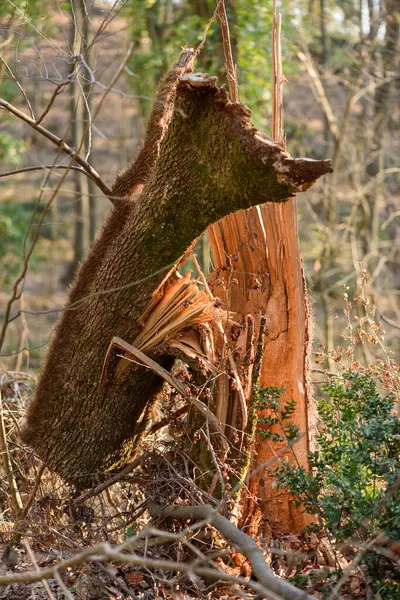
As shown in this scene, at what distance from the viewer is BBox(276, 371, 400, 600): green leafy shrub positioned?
3359 millimetres

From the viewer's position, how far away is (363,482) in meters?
3.71

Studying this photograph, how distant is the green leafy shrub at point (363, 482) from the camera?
11.0 ft

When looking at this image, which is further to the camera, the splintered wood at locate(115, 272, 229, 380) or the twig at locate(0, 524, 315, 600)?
the splintered wood at locate(115, 272, 229, 380)

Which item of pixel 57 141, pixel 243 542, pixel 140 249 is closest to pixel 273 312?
pixel 140 249

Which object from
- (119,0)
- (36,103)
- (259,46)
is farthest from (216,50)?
(36,103)

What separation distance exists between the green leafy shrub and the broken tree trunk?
107 cm

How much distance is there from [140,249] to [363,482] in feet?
5.58

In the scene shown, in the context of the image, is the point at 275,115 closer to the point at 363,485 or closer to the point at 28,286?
the point at 363,485

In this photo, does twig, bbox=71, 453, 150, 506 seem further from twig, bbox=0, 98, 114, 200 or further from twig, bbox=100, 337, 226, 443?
twig, bbox=0, 98, 114, 200

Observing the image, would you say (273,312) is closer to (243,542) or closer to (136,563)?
(243,542)

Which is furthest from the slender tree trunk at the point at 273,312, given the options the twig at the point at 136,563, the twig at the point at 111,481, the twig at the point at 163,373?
the twig at the point at 136,563

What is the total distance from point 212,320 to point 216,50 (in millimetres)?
7020

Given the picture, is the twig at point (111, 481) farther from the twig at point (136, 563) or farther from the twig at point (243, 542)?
the twig at point (136, 563)

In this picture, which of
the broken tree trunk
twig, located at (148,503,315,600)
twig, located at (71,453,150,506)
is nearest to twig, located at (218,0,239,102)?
the broken tree trunk
